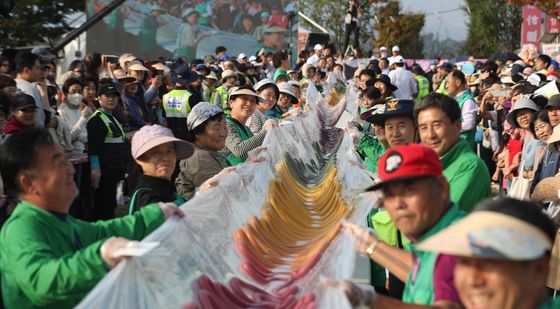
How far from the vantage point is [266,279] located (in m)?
5.27

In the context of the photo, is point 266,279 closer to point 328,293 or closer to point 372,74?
point 328,293

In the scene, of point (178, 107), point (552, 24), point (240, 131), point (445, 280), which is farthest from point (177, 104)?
point (552, 24)

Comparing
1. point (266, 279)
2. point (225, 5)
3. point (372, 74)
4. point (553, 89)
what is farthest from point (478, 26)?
point (266, 279)

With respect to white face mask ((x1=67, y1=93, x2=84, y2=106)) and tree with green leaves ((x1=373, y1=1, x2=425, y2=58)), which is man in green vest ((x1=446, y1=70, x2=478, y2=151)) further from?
tree with green leaves ((x1=373, y1=1, x2=425, y2=58))

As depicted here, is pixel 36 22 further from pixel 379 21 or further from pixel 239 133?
pixel 239 133

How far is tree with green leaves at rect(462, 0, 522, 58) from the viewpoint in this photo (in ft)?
241

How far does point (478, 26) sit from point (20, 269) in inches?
2944

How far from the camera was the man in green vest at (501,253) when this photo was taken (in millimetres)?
2490

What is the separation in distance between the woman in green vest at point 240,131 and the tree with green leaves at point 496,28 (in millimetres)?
66933

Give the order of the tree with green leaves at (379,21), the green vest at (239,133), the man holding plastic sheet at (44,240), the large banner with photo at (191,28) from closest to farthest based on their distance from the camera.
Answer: the man holding plastic sheet at (44,240)
the green vest at (239,133)
the large banner with photo at (191,28)
the tree with green leaves at (379,21)

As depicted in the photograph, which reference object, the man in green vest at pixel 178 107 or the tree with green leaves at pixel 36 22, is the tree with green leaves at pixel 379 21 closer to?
the tree with green leaves at pixel 36 22

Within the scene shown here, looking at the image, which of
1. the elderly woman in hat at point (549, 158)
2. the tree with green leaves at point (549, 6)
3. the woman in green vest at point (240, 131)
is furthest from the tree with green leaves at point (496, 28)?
the woman in green vest at point (240, 131)

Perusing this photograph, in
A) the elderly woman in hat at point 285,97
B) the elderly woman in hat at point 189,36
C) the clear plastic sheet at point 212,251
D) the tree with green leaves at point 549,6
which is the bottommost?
the clear plastic sheet at point 212,251

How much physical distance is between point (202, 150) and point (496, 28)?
7079 centimetres
